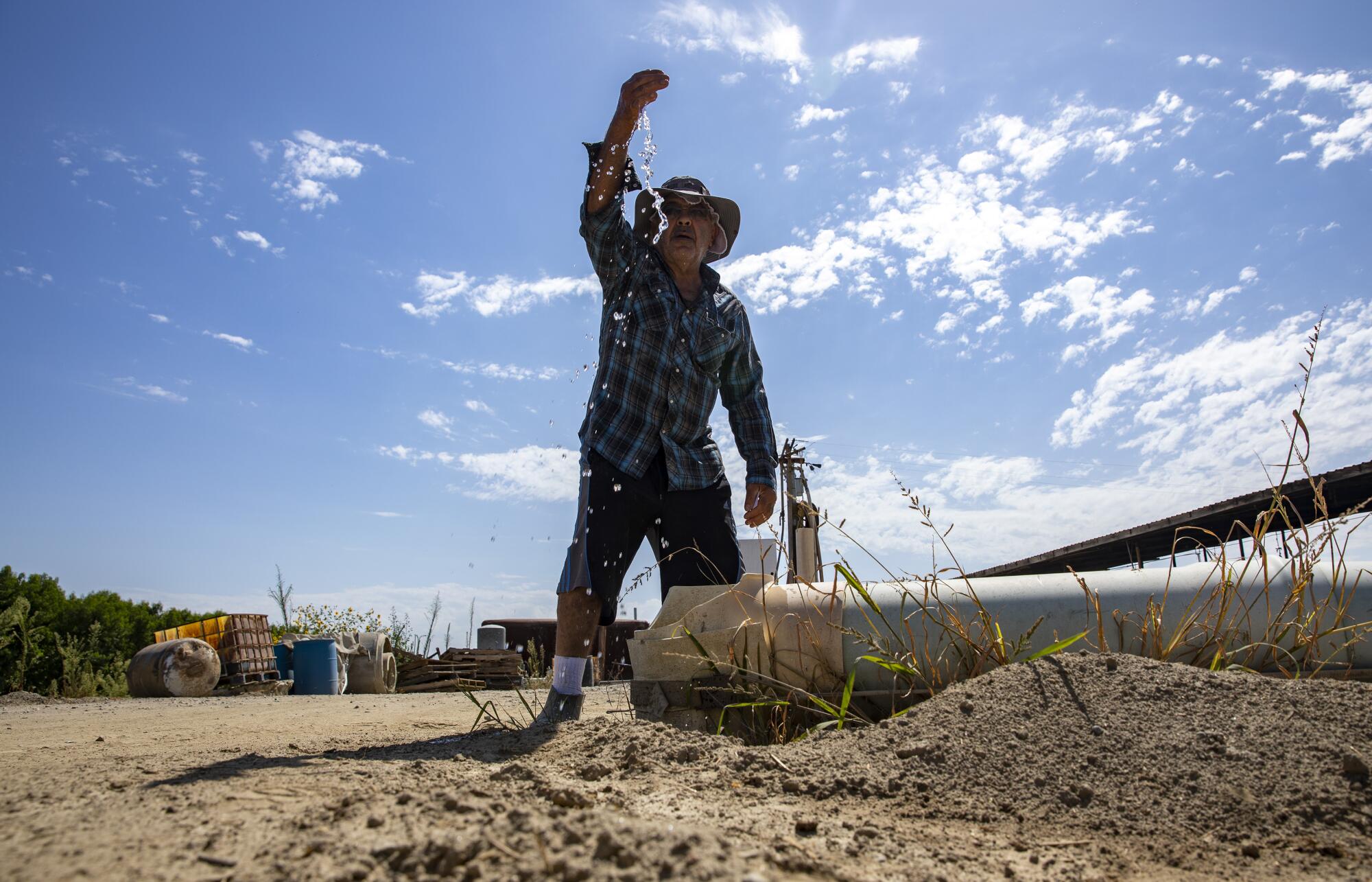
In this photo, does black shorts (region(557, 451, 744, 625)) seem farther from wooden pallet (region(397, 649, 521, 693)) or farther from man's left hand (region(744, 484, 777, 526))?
wooden pallet (region(397, 649, 521, 693))

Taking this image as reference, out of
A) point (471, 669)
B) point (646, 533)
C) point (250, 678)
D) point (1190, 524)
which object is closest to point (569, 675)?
point (646, 533)

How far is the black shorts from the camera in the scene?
10.3 feet

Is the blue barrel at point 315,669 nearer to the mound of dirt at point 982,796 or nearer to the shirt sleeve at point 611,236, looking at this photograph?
the shirt sleeve at point 611,236

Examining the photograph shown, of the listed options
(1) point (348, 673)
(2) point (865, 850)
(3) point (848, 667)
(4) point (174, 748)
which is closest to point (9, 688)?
(1) point (348, 673)

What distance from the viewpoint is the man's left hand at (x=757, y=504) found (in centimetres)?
378

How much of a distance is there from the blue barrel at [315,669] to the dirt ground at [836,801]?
22.9 feet

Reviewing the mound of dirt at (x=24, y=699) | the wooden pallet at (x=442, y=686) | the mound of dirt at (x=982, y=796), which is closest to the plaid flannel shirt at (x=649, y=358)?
the mound of dirt at (x=982, y=796)

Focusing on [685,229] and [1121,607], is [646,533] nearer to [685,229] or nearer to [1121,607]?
[685,229]

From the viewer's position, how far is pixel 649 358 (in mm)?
3377

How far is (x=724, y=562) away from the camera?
3426 mm

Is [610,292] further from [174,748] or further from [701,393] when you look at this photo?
[174,748]

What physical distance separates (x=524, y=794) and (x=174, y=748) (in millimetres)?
2277

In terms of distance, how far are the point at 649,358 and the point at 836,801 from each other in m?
2.09

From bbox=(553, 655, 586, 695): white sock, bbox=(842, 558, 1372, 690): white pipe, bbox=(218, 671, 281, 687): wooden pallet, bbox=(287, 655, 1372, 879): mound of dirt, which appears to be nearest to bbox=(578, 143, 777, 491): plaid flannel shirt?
bbox=(553, 655, 586, 695): white sock
